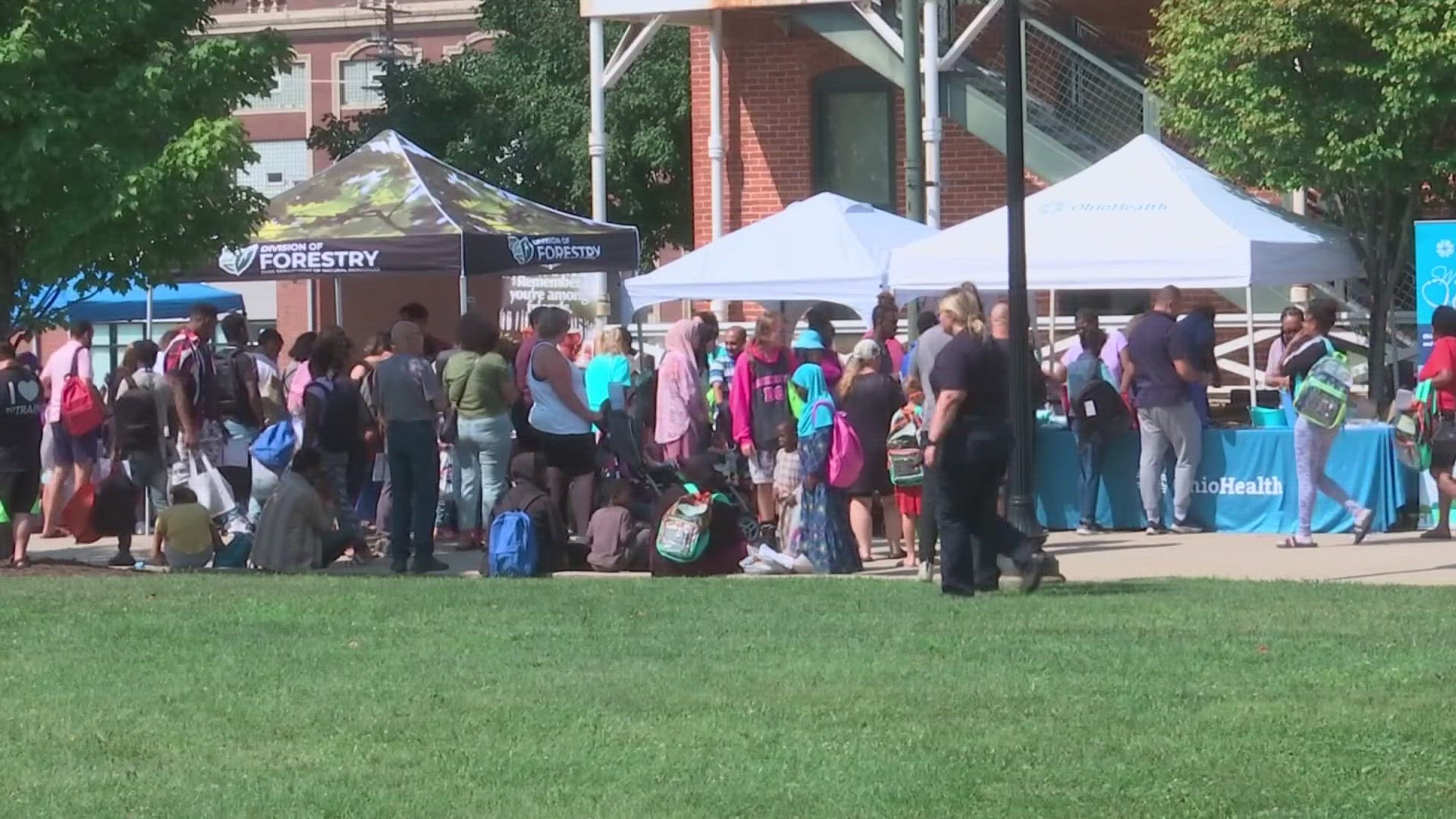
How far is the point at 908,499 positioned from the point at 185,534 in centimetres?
485

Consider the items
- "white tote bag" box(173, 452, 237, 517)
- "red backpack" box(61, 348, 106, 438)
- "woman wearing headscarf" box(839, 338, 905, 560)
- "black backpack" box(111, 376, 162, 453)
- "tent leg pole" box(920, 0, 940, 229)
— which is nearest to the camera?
"woman wearing headscarf" box(839, 338, 905, 560)

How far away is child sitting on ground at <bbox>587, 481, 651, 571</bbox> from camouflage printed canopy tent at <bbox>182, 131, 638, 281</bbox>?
3.84m

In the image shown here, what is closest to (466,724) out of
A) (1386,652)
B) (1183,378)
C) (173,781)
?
(173,781)

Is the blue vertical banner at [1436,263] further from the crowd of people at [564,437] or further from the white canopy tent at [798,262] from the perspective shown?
the white canopy tent at [798,262]

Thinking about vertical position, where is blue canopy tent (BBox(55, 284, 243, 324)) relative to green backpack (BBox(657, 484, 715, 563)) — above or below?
above

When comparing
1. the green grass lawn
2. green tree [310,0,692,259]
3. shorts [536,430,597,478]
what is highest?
green tree [310,0,692,259]

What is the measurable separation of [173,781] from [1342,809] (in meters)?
3.78

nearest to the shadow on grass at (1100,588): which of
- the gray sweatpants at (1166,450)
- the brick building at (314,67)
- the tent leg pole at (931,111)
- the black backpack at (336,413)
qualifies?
the gray sweatpants at (1166,450)

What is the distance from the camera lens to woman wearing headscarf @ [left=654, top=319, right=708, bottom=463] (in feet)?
49.3

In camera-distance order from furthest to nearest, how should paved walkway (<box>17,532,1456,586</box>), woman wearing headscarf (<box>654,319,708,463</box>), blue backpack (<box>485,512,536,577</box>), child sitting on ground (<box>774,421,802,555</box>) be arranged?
woman wearing headscarf (<box>654,319,708,463</box>) < child sitting on ground (<box>774,421,802,555</box>) < blue backpack (<box>485,512,536,577</box>) < paved walkway (<box>17,532,1456,586</box>)

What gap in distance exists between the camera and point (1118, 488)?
1631 cm

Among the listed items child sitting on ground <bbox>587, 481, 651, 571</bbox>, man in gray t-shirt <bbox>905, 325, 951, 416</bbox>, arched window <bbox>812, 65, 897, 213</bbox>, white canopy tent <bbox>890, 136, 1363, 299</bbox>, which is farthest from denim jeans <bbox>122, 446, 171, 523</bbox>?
arched window <bbox>812, 65, 897, 213</bbox>

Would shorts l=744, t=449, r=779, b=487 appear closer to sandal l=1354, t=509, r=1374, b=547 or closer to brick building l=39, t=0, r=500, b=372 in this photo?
sandal l=1354, t=509, r=1374, b=547

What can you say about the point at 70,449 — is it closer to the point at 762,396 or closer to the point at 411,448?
the point at 411,448
